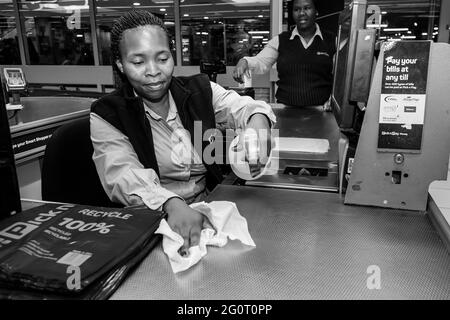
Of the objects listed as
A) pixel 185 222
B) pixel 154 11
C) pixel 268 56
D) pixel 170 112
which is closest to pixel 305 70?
pixel 268 56

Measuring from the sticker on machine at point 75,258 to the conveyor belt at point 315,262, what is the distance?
0.08 m

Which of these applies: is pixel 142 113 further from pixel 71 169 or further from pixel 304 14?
pixel 304 14

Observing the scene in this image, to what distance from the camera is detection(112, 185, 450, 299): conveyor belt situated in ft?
2.09

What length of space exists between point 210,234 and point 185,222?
62mm

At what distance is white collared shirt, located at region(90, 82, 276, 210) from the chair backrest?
0.53 ft

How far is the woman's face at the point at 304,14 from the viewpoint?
8.09 ft

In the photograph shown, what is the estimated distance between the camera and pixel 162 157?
1.28 m

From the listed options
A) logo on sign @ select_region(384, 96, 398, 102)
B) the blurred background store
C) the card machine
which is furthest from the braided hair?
the blurred background store

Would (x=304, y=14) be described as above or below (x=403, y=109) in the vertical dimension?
above

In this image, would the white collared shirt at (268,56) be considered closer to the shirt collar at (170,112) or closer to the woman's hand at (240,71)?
the woman's hand at (240,71)

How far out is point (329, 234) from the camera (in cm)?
85

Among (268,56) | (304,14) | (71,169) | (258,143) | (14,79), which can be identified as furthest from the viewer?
(14,79)

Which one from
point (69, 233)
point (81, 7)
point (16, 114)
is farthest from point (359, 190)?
point (81, 7)

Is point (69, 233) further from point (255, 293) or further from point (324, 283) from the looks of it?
point (324, 283)
